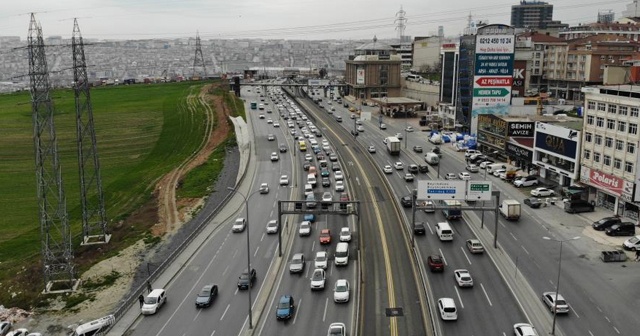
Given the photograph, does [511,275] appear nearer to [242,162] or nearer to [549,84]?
[242,162]

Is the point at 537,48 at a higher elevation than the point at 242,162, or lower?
higher

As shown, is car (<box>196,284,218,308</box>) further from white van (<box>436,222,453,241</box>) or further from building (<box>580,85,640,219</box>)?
building (<box>580,85,640,219</box>)

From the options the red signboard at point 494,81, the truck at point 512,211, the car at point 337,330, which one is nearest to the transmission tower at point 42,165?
the car at point 337,330

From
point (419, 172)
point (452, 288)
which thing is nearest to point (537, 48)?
point (419, 172)

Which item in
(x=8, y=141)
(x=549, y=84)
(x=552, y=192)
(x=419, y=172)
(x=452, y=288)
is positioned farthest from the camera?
(x=549, y=84)

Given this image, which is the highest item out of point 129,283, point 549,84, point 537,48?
point 537,48
